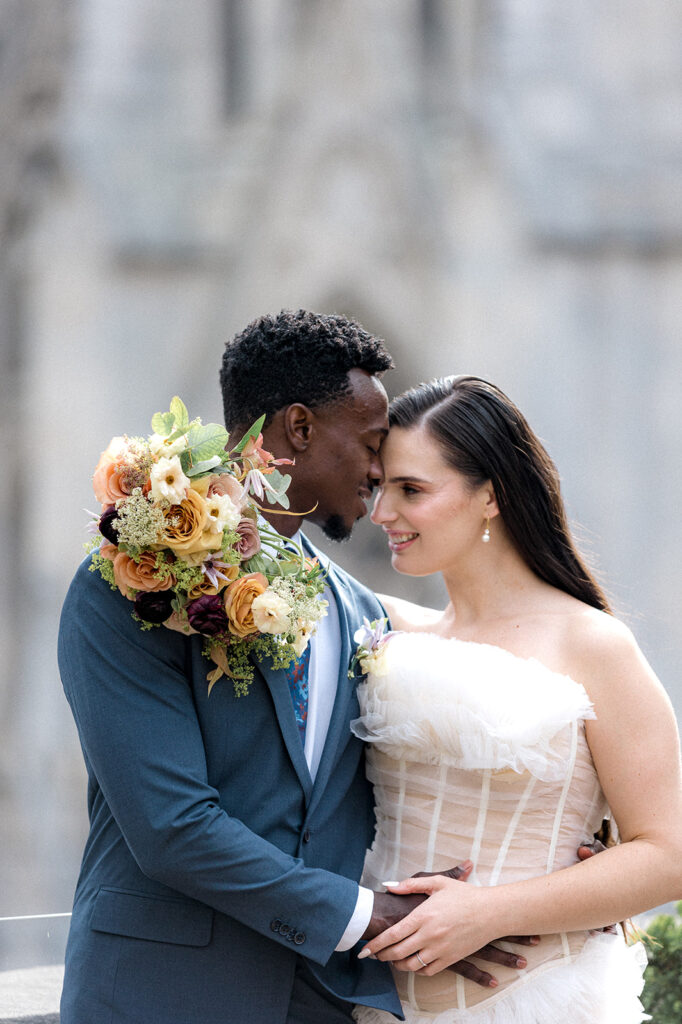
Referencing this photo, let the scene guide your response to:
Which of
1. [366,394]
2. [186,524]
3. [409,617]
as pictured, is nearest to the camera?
[186,524]

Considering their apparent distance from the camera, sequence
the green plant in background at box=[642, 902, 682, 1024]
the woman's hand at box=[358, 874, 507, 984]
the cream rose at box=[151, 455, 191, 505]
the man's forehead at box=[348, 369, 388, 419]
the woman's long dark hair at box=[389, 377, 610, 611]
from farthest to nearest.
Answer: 1. the green plant in background at box=[642, 902, 682, 1024]
2. the woman's long dark hair at box=[389, 377, 610, 611]
3. the man's forehead at box=[348, 369, 388, 419]
4. the woman's hand at box=[358, 874, 507, 984]
5. the cream rose at box=[151, 455, 191, 505]

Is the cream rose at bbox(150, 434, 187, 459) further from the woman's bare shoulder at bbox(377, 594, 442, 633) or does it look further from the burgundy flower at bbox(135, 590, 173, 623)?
the woman's bare shoulder at bbox(377, 594, 442, 633)

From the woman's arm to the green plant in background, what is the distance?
177 cm

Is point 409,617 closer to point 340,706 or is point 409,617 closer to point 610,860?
point 340,706

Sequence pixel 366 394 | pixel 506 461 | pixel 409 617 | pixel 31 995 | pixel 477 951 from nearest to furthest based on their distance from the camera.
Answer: pixel 477 951
pixel 366 394
pixel 506 461
pixel 409 617
pixel 31 995

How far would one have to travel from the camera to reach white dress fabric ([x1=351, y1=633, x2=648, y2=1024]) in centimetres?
250

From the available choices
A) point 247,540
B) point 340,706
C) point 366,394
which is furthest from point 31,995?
point 366,394

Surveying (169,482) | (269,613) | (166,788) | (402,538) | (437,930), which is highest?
(169,482)

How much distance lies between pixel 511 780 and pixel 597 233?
4108mm

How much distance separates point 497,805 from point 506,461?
0.95 meters

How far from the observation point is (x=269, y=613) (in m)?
2.15

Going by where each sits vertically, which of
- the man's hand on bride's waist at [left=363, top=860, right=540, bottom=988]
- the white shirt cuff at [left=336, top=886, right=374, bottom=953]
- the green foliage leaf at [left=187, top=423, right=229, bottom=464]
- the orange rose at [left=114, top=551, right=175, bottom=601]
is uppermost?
the green foliage leaf at [left=187, top=423, right=229, bottom=464]

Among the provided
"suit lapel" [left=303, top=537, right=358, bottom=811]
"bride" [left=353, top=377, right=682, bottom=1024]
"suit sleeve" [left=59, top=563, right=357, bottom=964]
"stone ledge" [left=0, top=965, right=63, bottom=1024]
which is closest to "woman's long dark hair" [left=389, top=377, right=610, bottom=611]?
"bride" [left=353, top=377, right=682, bottom=1024]

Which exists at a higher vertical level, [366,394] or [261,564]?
[366,394]
